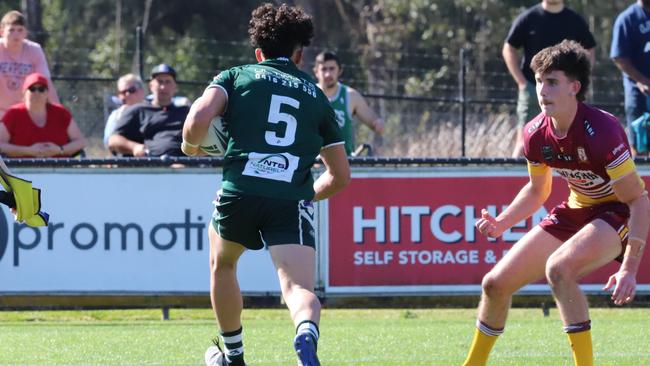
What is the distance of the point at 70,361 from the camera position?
7906mm

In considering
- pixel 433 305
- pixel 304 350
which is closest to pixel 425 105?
pixel 433 305

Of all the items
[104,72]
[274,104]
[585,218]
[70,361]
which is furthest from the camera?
[104,72]

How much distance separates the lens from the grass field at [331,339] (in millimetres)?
7969

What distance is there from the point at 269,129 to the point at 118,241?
528 centimetres

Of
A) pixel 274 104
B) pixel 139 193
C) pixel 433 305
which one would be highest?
pixel 274 104

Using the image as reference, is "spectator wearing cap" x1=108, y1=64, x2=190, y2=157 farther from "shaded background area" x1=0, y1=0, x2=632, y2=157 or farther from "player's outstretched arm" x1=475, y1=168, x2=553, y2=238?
"player's outstretched arm" x1=475, y1=168, x2=553, y2=238

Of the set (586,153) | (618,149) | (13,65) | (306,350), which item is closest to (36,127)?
(13,65)

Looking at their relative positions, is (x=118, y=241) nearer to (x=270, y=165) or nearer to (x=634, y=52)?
(x=270, y=165)

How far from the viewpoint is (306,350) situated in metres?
5.50

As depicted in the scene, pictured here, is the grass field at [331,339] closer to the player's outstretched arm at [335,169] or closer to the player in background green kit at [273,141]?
the player's outstretched arm at [335,169]

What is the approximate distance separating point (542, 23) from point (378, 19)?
71.8 feet

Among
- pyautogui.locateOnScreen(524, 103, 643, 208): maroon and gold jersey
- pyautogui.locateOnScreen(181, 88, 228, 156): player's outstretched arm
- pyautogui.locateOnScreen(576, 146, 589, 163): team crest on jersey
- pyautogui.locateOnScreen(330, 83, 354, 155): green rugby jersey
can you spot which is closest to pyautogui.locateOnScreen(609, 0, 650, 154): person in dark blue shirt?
pyautogui.locateOnScreen(330, 83, 354, 155): green rugby jersey

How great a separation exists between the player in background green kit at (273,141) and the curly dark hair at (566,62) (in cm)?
115

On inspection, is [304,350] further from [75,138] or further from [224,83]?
[75,138]
